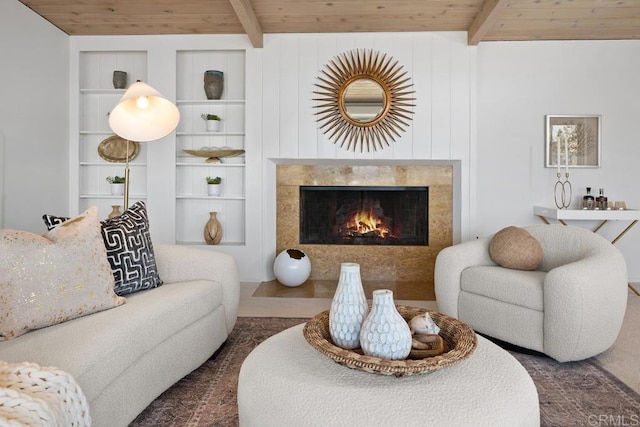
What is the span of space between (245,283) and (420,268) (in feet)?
5.65

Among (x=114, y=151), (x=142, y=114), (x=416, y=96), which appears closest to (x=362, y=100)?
(x=416, y=96)

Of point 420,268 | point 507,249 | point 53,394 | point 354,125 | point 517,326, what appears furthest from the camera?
point 420,268

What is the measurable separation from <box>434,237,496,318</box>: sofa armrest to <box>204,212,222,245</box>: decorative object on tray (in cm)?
221

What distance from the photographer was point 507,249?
2469 mm

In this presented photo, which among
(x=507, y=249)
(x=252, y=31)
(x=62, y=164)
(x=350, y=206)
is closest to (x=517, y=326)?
(x=507, y=249)

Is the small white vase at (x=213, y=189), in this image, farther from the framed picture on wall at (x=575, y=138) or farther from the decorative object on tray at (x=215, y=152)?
the framed picture on wall at (x=575, y=138)

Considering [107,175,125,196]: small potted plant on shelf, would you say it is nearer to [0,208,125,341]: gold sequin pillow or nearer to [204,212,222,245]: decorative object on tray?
[204,212,222,245]: decorative object on tray

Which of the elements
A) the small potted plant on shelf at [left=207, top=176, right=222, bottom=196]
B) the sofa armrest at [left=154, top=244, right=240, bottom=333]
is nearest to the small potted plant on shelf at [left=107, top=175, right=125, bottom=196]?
the small potted plant on shelf at [left=207, top=176, right=222, bottom=196]

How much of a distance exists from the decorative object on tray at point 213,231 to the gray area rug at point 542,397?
6.18 ft

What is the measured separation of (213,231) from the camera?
397 centimetres

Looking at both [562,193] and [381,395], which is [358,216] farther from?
[381,395]

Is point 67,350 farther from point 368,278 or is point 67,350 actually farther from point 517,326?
point 368,278

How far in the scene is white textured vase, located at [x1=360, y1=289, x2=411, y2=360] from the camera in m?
1.10

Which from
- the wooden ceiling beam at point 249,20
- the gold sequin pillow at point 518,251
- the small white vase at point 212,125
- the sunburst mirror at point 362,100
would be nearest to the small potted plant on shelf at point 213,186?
the small white vase at point 212,125
